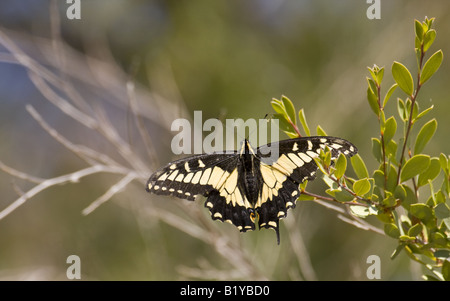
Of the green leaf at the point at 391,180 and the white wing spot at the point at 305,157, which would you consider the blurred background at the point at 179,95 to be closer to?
the white wing spot at the point at 305,157

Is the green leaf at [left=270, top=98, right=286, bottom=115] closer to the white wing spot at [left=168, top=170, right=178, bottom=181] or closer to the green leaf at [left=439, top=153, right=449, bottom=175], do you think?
the green leaf at [left=439, top=153, right=449, bottom=175]

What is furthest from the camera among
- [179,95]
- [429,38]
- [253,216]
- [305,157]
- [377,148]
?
[179,95]

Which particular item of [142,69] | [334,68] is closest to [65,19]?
[142,69]

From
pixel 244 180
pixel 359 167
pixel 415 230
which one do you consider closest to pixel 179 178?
pixel 244 180

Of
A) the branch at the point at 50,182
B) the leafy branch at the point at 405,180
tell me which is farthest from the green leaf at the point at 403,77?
the branch at the point at 50,182

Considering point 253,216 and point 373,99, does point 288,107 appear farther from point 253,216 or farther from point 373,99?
point 253,216

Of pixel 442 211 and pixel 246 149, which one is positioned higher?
pixel 246 149

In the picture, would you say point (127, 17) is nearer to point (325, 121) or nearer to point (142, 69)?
point (142, 69)
